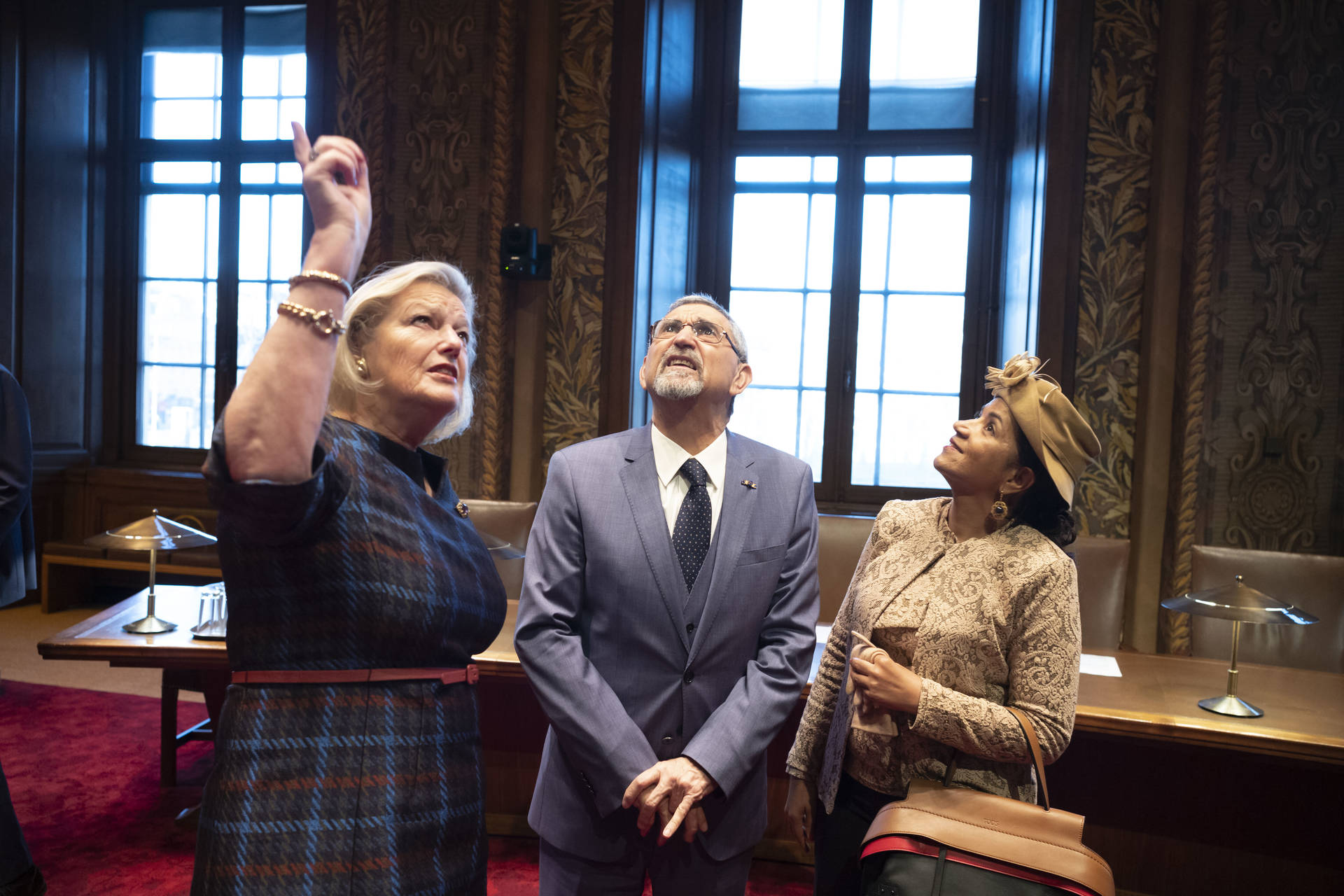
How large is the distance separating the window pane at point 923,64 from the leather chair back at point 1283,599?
2.96 m

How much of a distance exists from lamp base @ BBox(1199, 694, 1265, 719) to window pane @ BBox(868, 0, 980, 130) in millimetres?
3746

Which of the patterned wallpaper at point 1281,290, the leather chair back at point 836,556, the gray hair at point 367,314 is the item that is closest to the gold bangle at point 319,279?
the gray hair at point 367,314

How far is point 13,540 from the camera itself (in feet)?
9.48

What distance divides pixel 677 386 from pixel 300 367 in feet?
3.15

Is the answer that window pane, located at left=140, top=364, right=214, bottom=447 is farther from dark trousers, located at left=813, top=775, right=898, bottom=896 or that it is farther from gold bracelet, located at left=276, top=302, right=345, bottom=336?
gold bracelet, located at left=276, top=302, right=345, bottom=336

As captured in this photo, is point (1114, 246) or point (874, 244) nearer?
point (1114, 246)

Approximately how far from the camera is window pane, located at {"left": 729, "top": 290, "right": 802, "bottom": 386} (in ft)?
17.8

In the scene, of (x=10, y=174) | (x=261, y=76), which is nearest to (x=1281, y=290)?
(x=261, y=76)

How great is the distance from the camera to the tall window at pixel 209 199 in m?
6.31

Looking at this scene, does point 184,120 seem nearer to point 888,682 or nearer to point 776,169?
point 776,169

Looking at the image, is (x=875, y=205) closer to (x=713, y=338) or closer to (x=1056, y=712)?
→ (x=713, y=338)

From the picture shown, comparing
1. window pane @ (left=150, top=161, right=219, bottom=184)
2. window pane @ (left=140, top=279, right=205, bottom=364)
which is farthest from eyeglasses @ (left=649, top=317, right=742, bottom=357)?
window pane @ (left=150, top=161, right=219, bottom=184)

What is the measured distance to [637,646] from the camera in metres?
1.71

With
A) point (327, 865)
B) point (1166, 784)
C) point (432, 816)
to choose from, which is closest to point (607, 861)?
point (432, 816)
